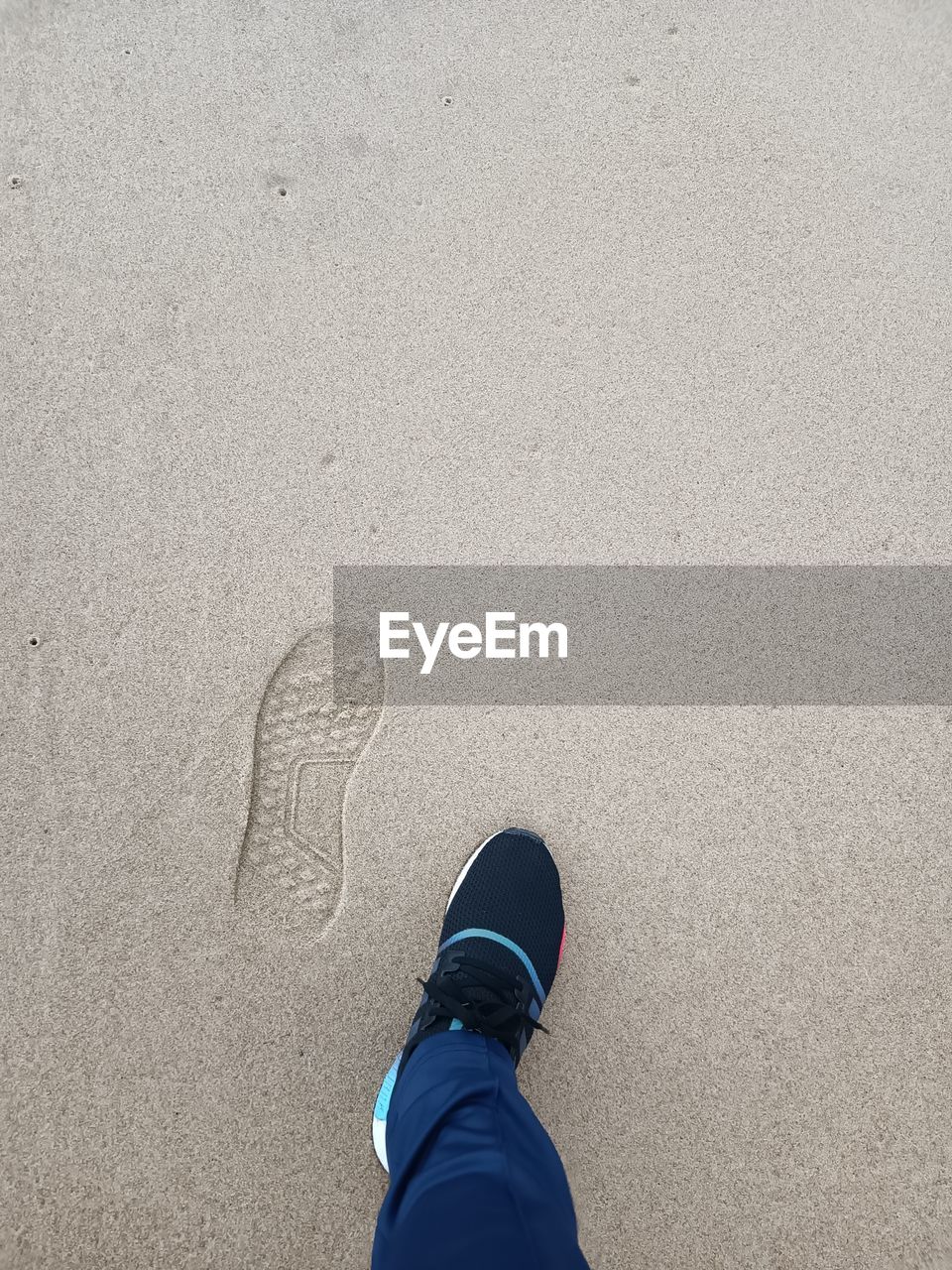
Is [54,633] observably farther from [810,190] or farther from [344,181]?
[810,190]

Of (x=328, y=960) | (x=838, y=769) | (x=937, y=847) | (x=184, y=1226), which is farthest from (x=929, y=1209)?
(x=184, y=1226)

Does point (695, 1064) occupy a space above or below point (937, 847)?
below

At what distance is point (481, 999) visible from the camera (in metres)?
1.05

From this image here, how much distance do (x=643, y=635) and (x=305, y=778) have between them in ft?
1.84

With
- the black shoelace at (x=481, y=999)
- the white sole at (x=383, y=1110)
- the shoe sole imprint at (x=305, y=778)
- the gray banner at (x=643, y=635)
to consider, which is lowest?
the white sole at (x=383, y=1110)

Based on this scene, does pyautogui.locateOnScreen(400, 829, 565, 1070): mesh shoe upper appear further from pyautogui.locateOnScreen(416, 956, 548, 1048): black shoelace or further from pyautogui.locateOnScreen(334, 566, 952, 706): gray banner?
pyautogui.locateOnScreen(334, 566, 952, 706): gray banner

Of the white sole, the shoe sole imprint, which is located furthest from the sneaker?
the shoe sole imprint

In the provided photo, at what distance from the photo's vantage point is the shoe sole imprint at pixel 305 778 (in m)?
1.13

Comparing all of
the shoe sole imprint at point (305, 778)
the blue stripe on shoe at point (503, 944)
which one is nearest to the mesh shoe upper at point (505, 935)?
the blue stripe on shoe at point (503, 944)

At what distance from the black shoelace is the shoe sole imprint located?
0.65ft

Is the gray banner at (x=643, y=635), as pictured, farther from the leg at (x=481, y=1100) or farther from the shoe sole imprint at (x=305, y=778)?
the leg at (x=481, y=1100)

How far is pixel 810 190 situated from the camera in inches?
52.5

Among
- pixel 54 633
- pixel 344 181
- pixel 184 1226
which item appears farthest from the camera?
pixel 344 181

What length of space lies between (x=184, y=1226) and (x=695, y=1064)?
28.9 inches
